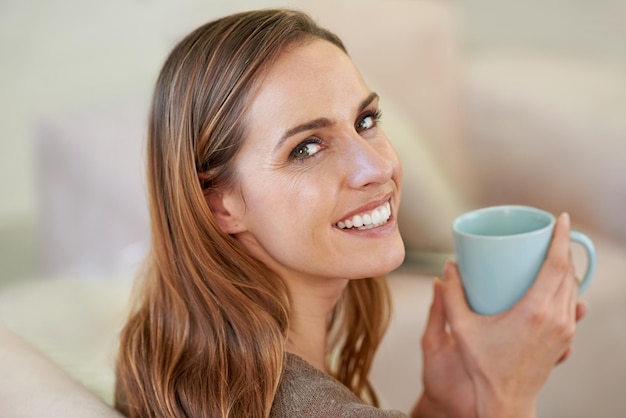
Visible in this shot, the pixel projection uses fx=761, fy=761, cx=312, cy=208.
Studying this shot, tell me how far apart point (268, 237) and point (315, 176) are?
0.09 meters

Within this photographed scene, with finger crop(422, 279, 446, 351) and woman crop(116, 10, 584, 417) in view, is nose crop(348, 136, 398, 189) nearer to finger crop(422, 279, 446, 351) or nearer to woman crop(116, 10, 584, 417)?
woman crop(116, 10, 584, 417)

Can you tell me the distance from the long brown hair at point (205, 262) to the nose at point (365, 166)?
0.41 feet

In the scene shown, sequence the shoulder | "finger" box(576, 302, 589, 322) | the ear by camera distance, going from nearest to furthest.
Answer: the shoulder
the ear
"finger" box(576, 302, 589, 322)

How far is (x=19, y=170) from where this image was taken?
160cm

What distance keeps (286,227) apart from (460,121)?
598 millimetres

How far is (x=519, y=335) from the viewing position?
3.02 feet

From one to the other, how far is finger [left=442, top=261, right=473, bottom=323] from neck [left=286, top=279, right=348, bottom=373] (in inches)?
5.3

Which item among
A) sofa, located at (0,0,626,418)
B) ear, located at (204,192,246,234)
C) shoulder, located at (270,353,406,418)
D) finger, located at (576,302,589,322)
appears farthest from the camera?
sofa, located at (0,0,626,418)

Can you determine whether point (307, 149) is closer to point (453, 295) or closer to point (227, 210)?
point (227, 210)

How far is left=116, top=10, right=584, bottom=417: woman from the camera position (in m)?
0.82

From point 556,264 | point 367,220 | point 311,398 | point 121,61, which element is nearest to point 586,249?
point 556,264

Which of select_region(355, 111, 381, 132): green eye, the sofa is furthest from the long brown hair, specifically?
the sofa

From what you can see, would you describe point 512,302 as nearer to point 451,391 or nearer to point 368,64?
point 451,391

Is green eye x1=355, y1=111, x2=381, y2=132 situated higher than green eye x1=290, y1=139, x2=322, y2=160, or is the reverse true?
green eye x1=355, y1=111, x2=381, y2=132
